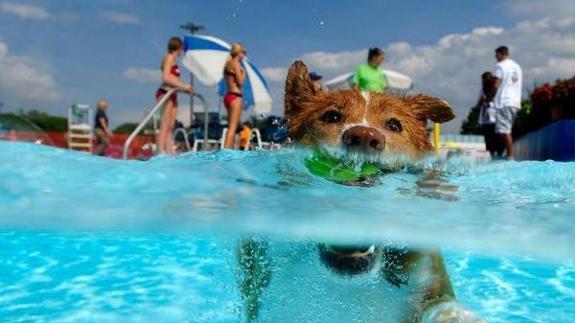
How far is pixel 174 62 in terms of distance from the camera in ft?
28.0

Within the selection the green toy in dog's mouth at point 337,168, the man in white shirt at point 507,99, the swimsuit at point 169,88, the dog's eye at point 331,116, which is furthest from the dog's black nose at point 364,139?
the man in white shirt at point 507,99

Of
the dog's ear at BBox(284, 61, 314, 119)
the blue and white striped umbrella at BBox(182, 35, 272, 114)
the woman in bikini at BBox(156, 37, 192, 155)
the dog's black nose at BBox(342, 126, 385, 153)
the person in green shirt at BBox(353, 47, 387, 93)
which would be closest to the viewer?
the dog's black nose at BBox(342, 126, 385, 153)

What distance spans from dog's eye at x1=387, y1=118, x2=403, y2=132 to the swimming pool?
23 cm

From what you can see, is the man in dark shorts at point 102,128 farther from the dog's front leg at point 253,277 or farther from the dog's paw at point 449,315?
the dog's paw at point 449,315

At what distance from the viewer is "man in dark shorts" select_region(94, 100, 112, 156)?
12844mm

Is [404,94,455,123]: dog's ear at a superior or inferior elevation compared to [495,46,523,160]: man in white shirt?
inferior

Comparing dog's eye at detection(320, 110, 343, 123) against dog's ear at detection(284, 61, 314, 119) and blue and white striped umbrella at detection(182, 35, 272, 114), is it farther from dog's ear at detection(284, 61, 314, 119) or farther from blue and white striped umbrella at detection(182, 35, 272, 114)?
blue and white striped umbrella at detection(182, 35, 272, 114)

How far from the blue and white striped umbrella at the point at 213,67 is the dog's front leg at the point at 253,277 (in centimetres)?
850

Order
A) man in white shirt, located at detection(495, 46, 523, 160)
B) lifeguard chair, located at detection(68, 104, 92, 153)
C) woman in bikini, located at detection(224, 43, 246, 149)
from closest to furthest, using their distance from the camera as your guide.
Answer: woman in bikini, located at detection(224, 43, 246, 149) < man in white shirt, located at detection(495, 46, 523, 160) < lifeguard chair, located at detection(68, 104, 92, 153)

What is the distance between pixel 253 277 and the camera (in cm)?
382

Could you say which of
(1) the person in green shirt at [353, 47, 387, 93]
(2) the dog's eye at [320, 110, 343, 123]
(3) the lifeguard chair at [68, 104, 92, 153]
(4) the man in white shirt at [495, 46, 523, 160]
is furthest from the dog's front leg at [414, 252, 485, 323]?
(3) the lifeguard chair at [68, 104, 92, 153]

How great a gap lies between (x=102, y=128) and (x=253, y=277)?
9972mm

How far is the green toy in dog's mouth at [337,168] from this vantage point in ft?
10.2

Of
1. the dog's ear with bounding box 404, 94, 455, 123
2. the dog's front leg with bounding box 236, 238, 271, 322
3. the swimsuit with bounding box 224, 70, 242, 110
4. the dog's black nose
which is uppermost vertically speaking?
the swimsuit with bounding box 224, 70, 242, 110
